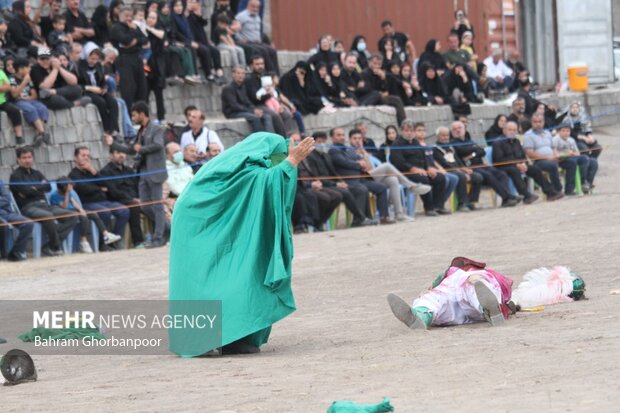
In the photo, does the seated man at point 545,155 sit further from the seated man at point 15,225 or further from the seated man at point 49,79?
the seated man at point 15,225

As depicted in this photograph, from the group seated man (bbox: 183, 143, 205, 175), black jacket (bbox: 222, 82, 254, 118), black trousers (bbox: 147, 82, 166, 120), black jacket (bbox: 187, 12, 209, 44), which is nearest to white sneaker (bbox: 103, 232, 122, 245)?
seated man (bbox: 183, 143, 205, 175)

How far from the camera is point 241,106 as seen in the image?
20.7 meters

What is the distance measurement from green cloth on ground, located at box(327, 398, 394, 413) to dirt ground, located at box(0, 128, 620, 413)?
17 cm

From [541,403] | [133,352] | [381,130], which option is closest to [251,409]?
[541,403]

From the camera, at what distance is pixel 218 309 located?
359 inches

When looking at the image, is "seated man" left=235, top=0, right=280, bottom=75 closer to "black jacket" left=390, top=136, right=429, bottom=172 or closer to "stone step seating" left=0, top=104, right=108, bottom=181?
"black jacket" left=390, top=136, right=429, bottom=172

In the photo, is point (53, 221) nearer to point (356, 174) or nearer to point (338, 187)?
point (338, 187)

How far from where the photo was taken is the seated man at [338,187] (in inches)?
760

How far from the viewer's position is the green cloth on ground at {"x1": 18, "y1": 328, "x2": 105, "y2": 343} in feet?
34.1

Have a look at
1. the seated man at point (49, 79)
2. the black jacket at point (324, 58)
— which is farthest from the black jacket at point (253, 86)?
the seated man at point (49, 79)

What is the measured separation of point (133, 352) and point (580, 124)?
14797 mm

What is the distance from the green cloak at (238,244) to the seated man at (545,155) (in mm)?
12740

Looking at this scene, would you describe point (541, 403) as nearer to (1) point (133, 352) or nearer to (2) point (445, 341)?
(2) point (445, 341)

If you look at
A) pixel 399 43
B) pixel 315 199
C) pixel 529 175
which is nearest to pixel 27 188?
pixel 315 199
